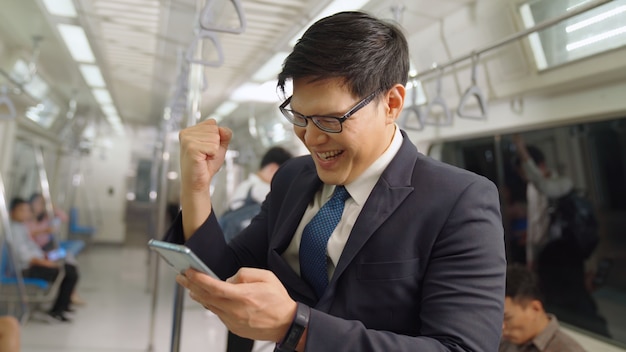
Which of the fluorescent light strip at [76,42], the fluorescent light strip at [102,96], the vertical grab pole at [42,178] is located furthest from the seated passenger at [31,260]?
the fluorescent light strip at [102,96]

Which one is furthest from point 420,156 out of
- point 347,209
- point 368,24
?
point 368,24

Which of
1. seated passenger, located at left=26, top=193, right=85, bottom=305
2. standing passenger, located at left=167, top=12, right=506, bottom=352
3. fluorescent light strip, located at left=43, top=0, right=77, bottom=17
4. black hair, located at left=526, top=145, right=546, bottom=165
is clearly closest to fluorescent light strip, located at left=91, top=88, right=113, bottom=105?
seated passenger, located at left=26, top=193, right=85, bottom=305

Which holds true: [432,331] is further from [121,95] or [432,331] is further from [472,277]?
[121,95]

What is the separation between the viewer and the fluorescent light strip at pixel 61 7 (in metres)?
3.38

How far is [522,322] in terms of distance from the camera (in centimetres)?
177

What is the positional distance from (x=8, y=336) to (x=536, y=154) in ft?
11.8

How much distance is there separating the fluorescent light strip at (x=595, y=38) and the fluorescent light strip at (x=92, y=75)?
5006mm

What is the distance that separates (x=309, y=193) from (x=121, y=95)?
6.41 m

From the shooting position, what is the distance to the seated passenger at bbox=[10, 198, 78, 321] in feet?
14.5

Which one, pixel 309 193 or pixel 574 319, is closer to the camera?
pixel 309 193

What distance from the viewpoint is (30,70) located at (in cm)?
439

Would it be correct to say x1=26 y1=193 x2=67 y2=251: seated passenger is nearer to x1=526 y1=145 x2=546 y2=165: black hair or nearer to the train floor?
the train floor

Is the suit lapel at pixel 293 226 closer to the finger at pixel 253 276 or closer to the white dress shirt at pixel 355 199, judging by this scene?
the white dress shirt at pixel 355 199

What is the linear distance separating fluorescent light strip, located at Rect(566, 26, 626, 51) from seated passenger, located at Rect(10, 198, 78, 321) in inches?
199
